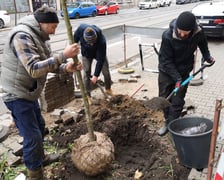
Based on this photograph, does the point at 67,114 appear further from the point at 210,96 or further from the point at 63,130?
the point at 210,96

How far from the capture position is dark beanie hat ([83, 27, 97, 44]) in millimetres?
4513

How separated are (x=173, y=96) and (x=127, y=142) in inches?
40.3

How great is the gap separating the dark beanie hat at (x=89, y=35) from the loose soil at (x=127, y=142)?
1.27 metres

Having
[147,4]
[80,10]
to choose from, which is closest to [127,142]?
[80,10]

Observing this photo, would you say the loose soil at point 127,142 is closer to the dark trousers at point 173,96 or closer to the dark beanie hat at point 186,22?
the dark trousers at point 173,96

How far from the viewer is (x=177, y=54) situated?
146 inches

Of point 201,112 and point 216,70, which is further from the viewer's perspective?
point 216,70

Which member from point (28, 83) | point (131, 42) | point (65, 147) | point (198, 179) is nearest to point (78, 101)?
point (65, 147)

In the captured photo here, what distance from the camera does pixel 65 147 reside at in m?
3.88

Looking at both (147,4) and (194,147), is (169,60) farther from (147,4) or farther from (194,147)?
(147,4)

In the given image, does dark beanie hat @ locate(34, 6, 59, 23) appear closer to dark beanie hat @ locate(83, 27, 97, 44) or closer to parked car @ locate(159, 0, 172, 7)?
dark beanie hat @ locate(83, 27, 97, 44)

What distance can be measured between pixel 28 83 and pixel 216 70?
235 inches

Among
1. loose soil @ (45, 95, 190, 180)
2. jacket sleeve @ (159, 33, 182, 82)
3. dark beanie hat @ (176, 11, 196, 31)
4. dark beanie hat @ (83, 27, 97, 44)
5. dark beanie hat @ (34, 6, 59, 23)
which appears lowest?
loose soil @ (45, 95, 190, 180)

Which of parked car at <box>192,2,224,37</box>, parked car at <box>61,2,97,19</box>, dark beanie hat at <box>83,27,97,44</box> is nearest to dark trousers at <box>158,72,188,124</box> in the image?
dark beanie hat at <box>83,27,97,44</box>
